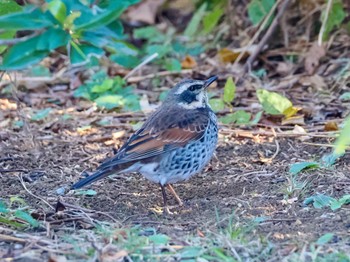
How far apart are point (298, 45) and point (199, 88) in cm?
285

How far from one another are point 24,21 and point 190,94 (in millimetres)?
1901

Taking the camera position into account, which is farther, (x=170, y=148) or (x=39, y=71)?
(x=39, y=71)

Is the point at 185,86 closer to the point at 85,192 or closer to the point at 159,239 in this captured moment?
the point at 85,192

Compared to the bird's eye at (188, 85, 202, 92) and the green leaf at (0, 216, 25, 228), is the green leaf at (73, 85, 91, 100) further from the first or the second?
the green leaf at (0, 216, 25, 228)

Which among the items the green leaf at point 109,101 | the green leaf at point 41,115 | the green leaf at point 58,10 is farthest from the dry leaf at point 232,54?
the green leaf at point 58,10

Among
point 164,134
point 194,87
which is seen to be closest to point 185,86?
point 194,87

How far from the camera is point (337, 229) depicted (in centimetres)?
495

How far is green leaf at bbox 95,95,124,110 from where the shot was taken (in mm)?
8094

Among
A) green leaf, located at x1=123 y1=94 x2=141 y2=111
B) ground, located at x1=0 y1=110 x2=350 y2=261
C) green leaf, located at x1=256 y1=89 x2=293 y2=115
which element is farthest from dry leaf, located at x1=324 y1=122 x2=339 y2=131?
green leaf, located at x1=123 y1=94 x2=141 y2=111

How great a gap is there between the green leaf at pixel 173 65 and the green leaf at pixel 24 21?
3.79m

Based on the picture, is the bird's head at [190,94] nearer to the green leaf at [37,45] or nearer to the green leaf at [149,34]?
the green leaf at [37,45]

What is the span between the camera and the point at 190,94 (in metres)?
6.66

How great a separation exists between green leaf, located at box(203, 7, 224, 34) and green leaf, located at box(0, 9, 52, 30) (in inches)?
183

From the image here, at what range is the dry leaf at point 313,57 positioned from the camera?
875 cm
